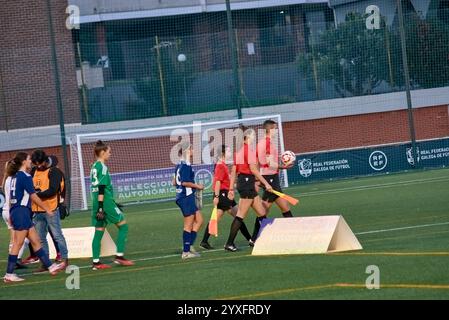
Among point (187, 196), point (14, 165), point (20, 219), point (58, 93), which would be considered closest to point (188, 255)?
point (187, 196)

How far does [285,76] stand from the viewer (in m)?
43.8

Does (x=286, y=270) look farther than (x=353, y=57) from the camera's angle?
No

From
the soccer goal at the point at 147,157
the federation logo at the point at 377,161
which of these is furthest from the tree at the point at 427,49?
the soccer goal at the point at 147,157

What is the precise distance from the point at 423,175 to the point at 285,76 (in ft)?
28.7

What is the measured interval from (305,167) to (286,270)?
25.5m

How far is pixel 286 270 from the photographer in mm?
15188

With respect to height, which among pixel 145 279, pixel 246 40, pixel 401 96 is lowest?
pixel 145 279

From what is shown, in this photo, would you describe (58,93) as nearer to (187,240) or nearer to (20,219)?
(187,240)

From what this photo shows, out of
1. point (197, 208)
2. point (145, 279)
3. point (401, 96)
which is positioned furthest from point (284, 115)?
point (145, 279)

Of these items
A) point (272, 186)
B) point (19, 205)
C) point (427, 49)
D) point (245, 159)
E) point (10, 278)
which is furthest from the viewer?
point (427, 49)
